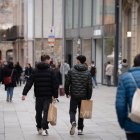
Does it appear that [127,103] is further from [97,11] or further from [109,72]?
[97,11]

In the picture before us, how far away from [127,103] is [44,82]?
21.7 feet

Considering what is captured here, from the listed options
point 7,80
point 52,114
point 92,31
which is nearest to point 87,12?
point 92,31

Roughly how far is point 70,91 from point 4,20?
270 feet

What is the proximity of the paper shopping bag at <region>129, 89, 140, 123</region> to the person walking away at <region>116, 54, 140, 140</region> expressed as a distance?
0.12 m

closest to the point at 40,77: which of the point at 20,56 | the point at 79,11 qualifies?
the point at 79,11

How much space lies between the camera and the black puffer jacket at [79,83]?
13312 mm

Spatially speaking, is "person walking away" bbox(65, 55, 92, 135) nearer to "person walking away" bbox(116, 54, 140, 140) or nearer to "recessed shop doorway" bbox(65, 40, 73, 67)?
"person walking away" bbox(116, 54, 140, 140)

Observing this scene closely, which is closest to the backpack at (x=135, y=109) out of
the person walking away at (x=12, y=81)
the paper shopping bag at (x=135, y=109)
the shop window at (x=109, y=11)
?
the paper shopping bag at (x=135, y=109)

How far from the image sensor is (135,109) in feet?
21.7

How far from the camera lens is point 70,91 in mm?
13422

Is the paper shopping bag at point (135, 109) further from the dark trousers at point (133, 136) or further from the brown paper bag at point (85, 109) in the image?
the brown paper bag at point (85, 109)

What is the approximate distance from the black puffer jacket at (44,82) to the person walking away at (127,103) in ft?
21.1

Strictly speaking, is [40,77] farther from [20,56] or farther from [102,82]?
[20,56]

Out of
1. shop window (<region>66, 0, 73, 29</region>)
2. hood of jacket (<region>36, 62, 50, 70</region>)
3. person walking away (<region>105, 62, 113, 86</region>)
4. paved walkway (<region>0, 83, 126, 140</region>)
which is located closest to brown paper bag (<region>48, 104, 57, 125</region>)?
paved walkway (<region>0, 83, 126, 140</region>)
